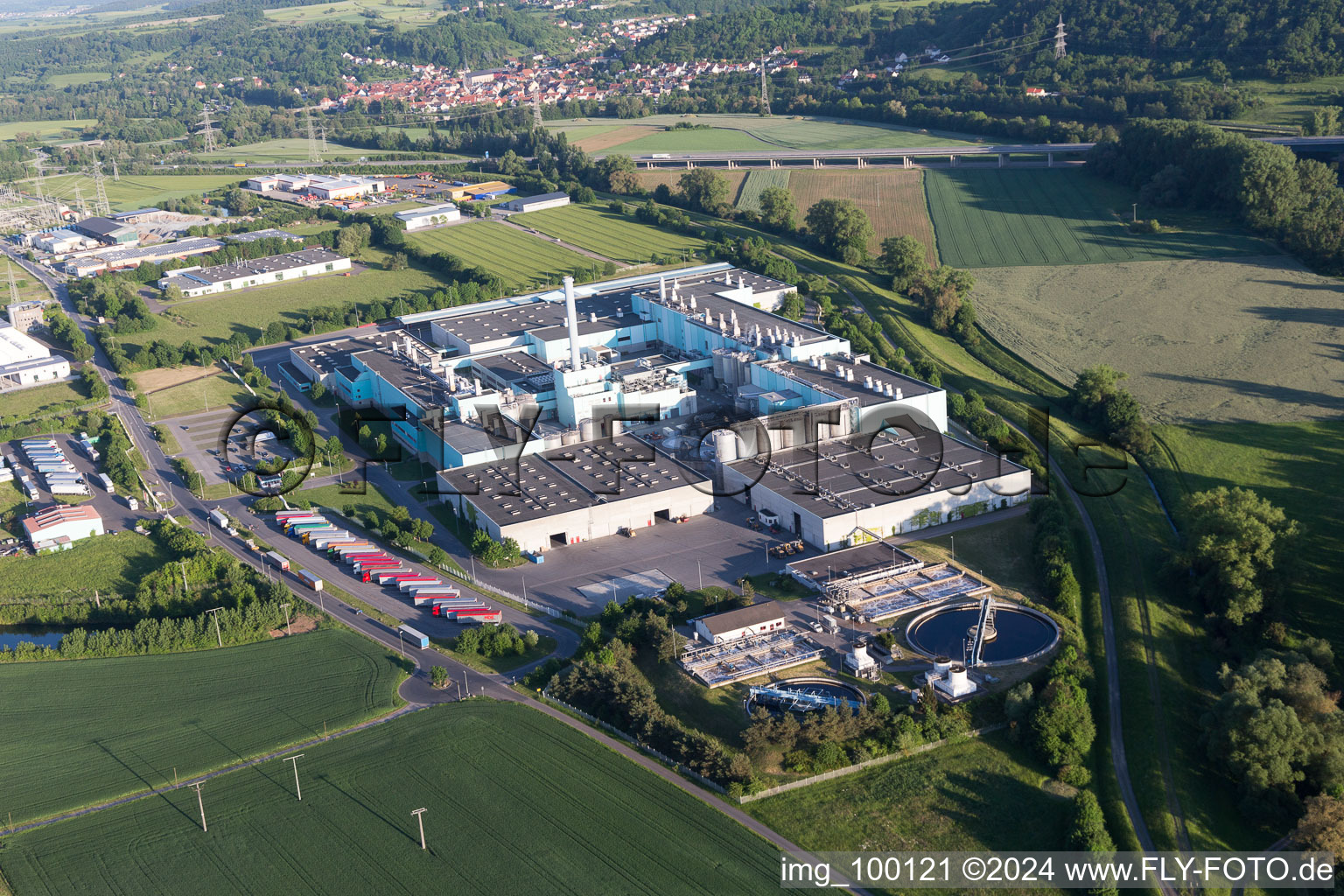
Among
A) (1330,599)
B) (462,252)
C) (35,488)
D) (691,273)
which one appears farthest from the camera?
(462,252)

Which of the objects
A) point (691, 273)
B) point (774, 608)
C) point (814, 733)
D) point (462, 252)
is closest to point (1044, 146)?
point (691, 273)

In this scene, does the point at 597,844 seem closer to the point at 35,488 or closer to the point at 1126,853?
the point at 1126,853

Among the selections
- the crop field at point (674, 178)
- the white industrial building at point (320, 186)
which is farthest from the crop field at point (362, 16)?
the crop field at point (674, 178)

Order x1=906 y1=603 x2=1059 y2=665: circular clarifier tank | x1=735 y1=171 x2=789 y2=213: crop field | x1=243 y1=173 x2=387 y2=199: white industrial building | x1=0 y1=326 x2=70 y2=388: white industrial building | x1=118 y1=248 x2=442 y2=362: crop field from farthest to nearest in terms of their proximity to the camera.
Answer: x1=243 y1=173 x2=387 y2=199: white industrial building < x1=735 y1=171 x2=789 y2=213: crop field < x1=118 y1=248 x2=442 y2=362: crop field < x1=0 y1=326 x2=70 y2=388: white industrial building < x1=906 y1=603 x2=1059 y2=665: circular clarifier tank

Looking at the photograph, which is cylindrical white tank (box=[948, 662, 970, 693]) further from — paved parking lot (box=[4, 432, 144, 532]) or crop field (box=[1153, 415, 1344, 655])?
paved parking lot (box=[4, 432, 144, 532])

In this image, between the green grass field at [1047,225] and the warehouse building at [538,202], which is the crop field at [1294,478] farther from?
the warehouse building at [538,202]

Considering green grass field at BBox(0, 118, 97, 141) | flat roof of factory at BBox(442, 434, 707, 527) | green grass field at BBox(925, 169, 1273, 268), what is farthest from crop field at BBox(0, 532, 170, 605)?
green grass field at BBox(0, 118, 97, 141)

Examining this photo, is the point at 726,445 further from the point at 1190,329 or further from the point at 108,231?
the point at 108,231

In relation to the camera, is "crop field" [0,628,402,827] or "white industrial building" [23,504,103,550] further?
"white industrial building" [23,504,103,550]
